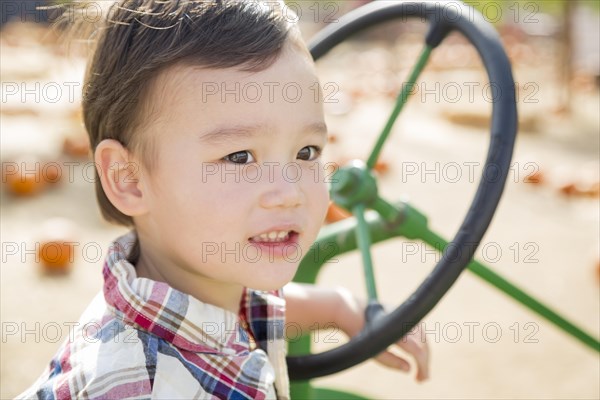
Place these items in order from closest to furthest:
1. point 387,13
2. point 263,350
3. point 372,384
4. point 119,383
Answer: point 119,383 < point 263,350 < point 387,13 < point 372,384

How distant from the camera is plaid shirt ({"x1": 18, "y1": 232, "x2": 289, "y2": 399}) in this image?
3.31 feet

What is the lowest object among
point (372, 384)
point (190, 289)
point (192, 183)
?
point (372, 384)

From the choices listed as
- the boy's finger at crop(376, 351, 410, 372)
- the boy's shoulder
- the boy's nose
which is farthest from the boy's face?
the boy's finger at crop(376, 351, 410, 372)

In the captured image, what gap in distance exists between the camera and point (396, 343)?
1.35 m

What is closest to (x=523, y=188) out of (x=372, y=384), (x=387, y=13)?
(x=372, y=384)

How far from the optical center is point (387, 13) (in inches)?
55.0

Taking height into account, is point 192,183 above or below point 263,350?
above

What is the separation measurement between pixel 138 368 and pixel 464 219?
1.66 ft

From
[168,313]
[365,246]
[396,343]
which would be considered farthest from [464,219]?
[168,313]

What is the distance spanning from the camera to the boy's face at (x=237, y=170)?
3.50 ft

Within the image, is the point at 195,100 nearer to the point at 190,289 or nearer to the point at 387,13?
the point at 190,289

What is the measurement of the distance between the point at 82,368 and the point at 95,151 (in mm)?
354

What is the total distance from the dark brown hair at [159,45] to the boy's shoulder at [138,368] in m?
0.25

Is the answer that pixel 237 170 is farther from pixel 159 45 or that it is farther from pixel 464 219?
A: pixel 464 219
